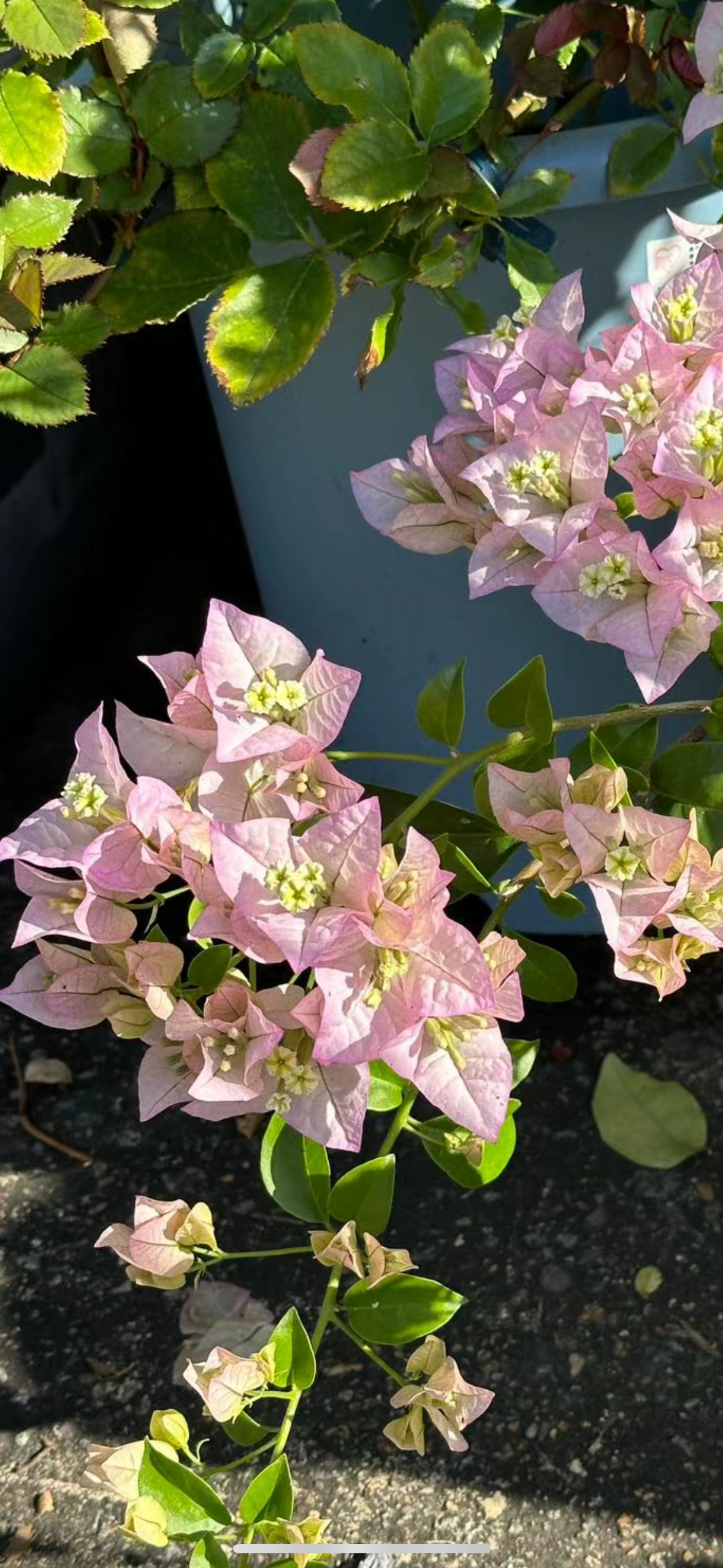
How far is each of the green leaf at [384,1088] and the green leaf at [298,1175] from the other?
35mm

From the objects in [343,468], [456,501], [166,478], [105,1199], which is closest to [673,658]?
[456,501]

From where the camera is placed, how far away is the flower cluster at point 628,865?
0.57 m

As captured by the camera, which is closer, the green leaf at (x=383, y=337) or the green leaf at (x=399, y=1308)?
the green leaf at (x=399, y=1308)

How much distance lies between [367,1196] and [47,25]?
60 cm

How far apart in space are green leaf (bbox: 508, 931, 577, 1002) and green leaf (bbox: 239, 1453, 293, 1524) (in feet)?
0.80

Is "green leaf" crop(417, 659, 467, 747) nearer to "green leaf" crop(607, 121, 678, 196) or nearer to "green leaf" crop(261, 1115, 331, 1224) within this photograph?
"green leaf" crop(261, 1115, 331, 1224)

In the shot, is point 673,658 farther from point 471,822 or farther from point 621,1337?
point 621,1337

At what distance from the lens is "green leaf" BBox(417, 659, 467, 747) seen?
2.28 feet

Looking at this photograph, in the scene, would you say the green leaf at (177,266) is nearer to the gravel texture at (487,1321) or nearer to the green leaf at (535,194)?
the green leaf at (535,194)

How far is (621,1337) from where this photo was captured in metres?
0.91

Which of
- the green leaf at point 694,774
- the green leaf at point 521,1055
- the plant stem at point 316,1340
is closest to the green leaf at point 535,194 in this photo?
the green leaf at point 694,774

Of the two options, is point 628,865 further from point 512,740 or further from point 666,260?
point 666,260

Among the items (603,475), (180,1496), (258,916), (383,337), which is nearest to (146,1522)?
(180,1496)

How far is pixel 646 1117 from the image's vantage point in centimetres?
103
